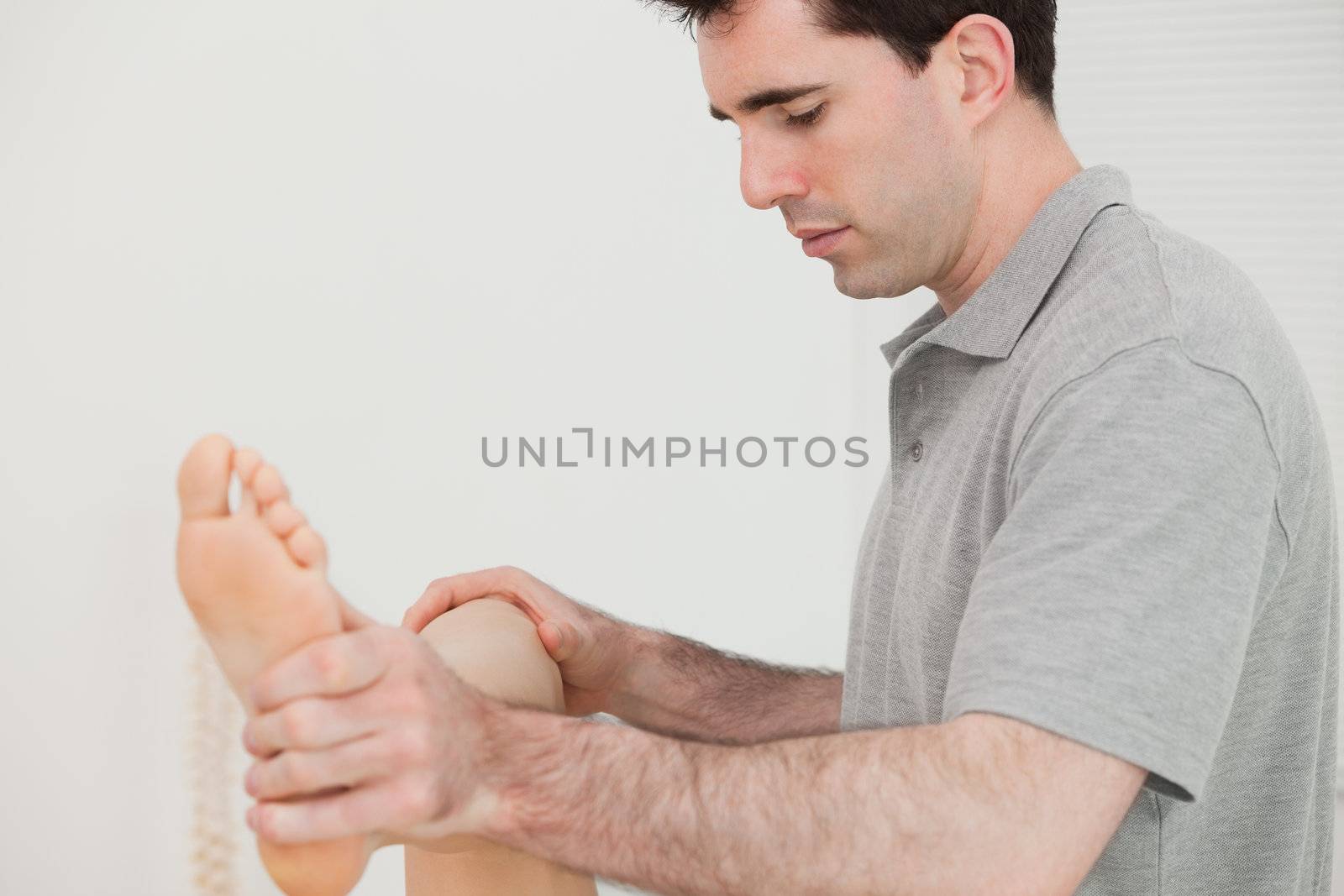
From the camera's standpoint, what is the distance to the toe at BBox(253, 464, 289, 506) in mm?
780

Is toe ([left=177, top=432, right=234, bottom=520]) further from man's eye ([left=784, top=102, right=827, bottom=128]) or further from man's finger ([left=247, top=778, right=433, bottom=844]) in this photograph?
man's eye ([left=784, top=102, right=827, bottom=128])

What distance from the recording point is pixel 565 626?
4.07ft

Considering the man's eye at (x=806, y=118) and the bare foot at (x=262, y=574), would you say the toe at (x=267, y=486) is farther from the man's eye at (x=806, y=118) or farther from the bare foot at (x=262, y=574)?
the man's eye at (x=806, y=118)

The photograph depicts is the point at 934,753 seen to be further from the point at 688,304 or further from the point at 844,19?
the point at 688,304

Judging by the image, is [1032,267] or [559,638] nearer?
[1032,267]

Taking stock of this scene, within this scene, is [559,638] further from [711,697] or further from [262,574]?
[262,574]

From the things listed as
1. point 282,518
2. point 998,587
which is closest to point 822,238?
point 998,587

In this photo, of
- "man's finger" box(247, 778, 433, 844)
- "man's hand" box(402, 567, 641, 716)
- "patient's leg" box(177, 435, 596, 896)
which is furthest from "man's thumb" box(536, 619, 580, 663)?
"man's finger" box(247, 778, 433, 844)

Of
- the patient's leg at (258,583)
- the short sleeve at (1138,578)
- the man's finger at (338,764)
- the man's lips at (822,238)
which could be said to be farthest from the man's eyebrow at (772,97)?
the man's finger at (338,764)

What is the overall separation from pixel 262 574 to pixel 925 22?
0.64m

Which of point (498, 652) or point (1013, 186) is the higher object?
point (1013, 186)

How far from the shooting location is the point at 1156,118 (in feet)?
7.17

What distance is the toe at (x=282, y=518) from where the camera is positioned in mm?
781

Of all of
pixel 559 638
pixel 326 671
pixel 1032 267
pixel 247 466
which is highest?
pixel 1032 267
